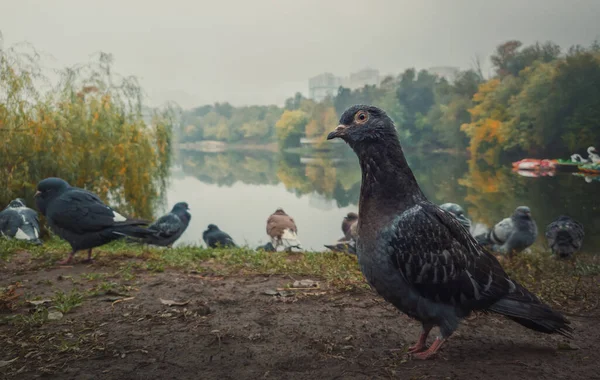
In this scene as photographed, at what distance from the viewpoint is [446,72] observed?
37.5 ft

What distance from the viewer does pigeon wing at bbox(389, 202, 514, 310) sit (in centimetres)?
201

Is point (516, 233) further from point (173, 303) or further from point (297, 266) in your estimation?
point (173, 303)

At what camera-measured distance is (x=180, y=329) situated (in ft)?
7.90

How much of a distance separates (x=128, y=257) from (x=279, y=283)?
5.73 feet

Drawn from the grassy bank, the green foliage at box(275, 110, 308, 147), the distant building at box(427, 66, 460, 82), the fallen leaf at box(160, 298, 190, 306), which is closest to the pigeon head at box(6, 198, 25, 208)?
the grassy bank

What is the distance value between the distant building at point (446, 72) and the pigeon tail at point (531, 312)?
982 cm

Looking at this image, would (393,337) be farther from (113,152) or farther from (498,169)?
(498,169)

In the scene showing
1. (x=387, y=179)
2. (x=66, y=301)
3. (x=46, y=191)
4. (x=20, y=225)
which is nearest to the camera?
(x=387, y=179)

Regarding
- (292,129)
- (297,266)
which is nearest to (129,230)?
(297,266)

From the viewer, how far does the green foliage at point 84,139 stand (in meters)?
6.68

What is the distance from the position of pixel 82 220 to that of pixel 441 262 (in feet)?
10.7

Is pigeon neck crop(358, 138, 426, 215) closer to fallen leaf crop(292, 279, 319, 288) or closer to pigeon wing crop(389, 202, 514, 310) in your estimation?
pigeon wing crop(389, 202, 514, 310)

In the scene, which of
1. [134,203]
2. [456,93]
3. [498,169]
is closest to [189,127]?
[134,203]

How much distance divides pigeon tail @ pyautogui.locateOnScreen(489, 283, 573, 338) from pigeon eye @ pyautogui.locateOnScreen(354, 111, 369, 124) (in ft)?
3.43
